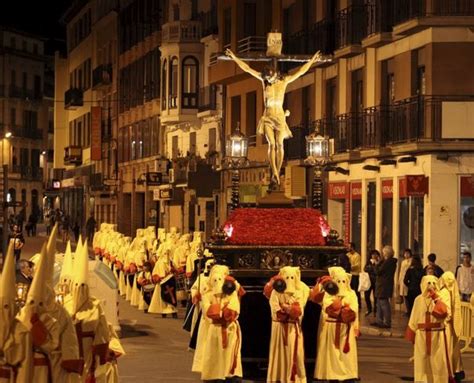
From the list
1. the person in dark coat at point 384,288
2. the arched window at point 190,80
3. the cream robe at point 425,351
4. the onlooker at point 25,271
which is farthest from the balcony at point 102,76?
the cream robe at point 425,351

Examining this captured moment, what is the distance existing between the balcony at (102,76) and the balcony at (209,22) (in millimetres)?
21546

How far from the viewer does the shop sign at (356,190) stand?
42.0m

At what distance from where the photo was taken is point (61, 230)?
301 feet

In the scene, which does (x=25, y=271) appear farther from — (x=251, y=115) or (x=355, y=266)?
(x=251, y=115)

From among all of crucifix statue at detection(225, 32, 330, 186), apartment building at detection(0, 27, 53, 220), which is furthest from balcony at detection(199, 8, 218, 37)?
apartment building at detection(0, 27, 53, 220)

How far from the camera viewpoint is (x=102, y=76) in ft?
278

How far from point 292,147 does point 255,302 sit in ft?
84.9

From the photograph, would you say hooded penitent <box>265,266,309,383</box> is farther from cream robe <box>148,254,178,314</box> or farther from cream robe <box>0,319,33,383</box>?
cream robe <box>148,254,178,314</box>

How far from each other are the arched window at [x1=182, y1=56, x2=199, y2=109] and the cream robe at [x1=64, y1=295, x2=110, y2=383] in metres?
48.2

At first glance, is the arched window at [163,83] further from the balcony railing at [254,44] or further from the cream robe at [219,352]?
the cream robe at [219,352]

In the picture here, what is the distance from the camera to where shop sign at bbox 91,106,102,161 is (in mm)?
87062

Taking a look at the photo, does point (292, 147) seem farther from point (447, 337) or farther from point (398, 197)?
point (447, 337)

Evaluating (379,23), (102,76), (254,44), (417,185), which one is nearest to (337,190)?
(379,23)

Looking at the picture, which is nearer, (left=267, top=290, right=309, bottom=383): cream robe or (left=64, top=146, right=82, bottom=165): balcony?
(left=267, top=290, right=309, bottom=383): cream robe
